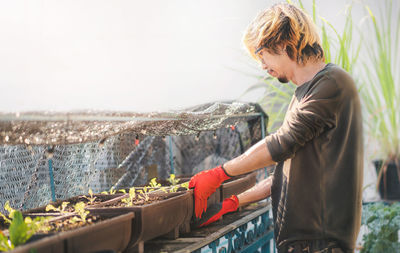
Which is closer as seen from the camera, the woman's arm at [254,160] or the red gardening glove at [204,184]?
the woman's arm at [254,160]

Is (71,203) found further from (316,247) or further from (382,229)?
(382,229)

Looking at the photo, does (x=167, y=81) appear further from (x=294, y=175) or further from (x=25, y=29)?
(x=294, y=175)

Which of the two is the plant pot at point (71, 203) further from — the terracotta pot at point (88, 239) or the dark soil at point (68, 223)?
the terracotta pot at point (88, 239)

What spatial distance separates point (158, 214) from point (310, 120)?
59 cm

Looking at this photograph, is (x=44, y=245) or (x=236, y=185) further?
(x=236, y=185)

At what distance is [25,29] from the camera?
338cm

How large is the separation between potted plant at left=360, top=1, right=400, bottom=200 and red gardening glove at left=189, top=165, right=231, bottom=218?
1.88 meters

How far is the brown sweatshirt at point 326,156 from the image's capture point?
4.34 ft

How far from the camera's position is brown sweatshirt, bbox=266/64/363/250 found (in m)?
1.32

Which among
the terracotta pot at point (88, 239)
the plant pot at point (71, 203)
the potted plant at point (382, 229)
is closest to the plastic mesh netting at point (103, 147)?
the plant pot at point (71, 203)

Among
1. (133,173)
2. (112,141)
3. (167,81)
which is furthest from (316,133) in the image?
(167,81)

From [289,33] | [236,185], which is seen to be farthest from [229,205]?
[289,33]

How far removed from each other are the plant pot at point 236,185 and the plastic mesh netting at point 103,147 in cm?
28

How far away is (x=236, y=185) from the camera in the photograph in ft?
7.22
